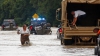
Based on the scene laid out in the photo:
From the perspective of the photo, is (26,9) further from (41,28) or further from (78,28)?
(78,28)

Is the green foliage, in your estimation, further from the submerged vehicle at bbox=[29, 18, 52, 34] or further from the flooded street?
the flooded street

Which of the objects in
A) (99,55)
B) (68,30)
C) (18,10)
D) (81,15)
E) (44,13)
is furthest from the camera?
(18,10)

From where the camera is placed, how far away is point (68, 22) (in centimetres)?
2575

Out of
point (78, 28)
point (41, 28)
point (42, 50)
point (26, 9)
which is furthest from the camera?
point (26, 9)

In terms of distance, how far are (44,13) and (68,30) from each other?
213 ft

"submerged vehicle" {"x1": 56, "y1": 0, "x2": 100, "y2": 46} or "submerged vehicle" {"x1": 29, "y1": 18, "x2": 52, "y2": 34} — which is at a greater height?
"submerged vehicle" {"x1": 56, "y1": 0, "x2": 100, "y2": 46}

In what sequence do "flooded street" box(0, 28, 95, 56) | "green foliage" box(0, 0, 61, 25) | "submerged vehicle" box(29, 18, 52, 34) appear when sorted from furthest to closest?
"green foliage" box(0, 0, 61, 25) → "submerged vehicle" box(29, 18, 52, 34) → "flooded street" box(0, 28, 95, 56)

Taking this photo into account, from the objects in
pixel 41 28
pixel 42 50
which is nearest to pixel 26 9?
pixel 41 28

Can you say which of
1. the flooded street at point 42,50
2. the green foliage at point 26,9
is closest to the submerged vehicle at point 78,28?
the flooded street at point 42,50

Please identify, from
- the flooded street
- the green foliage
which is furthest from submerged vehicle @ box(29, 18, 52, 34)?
the green foliage

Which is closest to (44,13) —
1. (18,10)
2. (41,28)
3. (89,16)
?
(18,10)

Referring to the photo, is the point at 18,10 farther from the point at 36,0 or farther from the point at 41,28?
the point at 41,28

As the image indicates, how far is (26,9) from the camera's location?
10000 cm

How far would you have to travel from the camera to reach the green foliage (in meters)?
88.0
